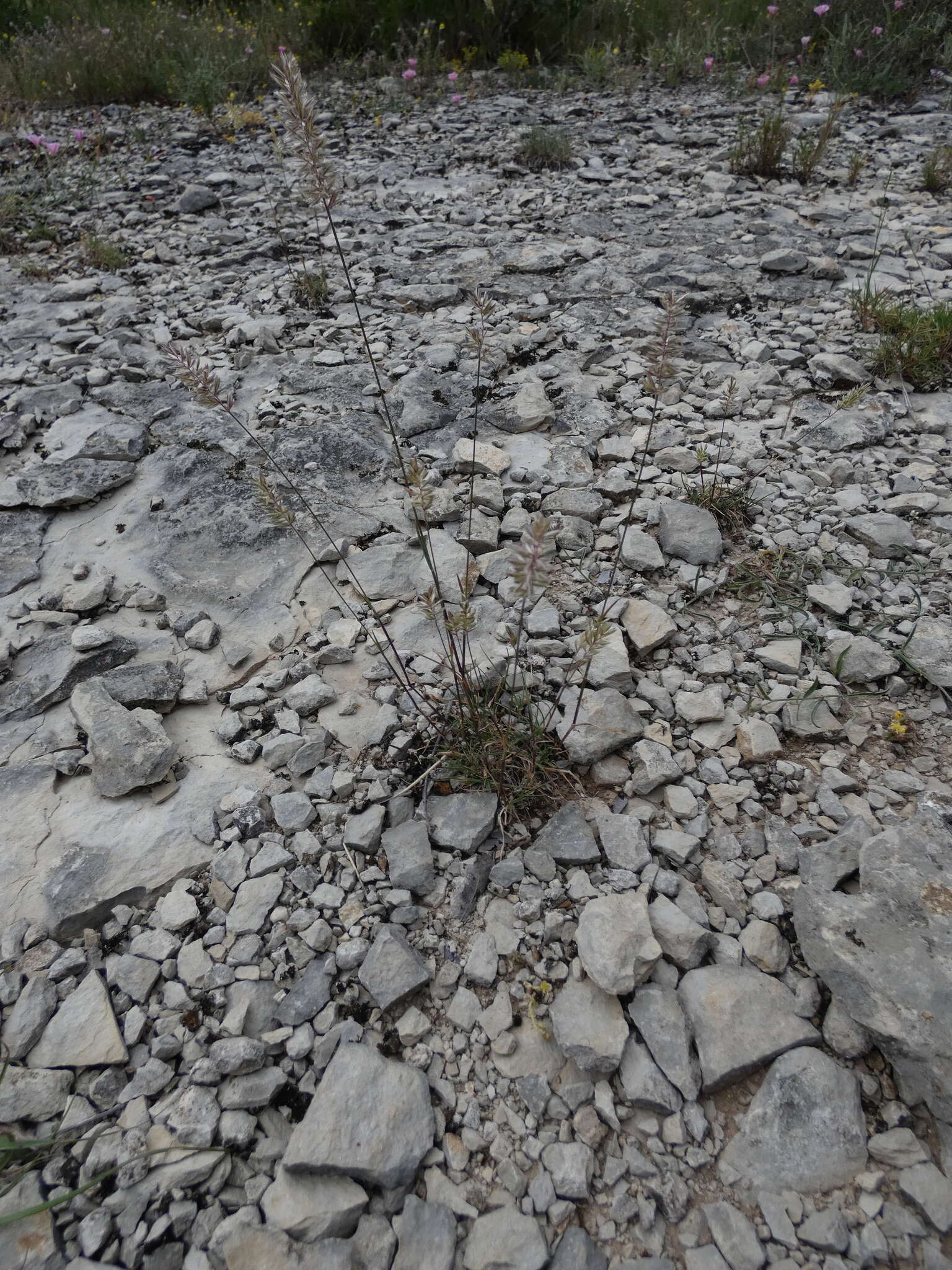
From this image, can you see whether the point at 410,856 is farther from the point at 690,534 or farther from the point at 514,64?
the point at 514,64

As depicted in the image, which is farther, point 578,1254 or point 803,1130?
point 803,1130

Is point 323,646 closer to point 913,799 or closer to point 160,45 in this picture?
point 913,799

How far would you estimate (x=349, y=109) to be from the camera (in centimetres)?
800

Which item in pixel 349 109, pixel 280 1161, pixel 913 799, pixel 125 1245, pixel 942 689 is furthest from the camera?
pixel 349 109

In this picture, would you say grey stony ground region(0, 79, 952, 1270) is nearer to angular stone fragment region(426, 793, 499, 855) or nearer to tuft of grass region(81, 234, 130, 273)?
angular stone fragment region(426, 793, 499, 855)

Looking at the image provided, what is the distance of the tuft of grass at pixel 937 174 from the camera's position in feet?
18.3

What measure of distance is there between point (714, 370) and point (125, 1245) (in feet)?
13.3

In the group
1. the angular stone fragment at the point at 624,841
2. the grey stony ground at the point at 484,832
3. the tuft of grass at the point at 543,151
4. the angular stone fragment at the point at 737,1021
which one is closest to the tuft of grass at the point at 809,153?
the tuft of grass at the point at 543,151

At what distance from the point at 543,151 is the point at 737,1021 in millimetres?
6854

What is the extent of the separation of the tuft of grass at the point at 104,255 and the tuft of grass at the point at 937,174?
19.4 feet

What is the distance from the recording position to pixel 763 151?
592 cm

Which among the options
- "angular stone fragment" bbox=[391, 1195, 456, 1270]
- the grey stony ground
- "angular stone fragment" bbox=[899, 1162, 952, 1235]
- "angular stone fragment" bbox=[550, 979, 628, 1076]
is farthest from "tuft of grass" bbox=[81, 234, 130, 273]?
"angular stone fragment" bbox=[899, 1162, 952, 1235]

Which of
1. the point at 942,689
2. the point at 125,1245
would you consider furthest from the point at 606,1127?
the point at 942,689

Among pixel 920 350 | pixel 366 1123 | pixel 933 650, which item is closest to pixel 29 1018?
pixel 366 1123
